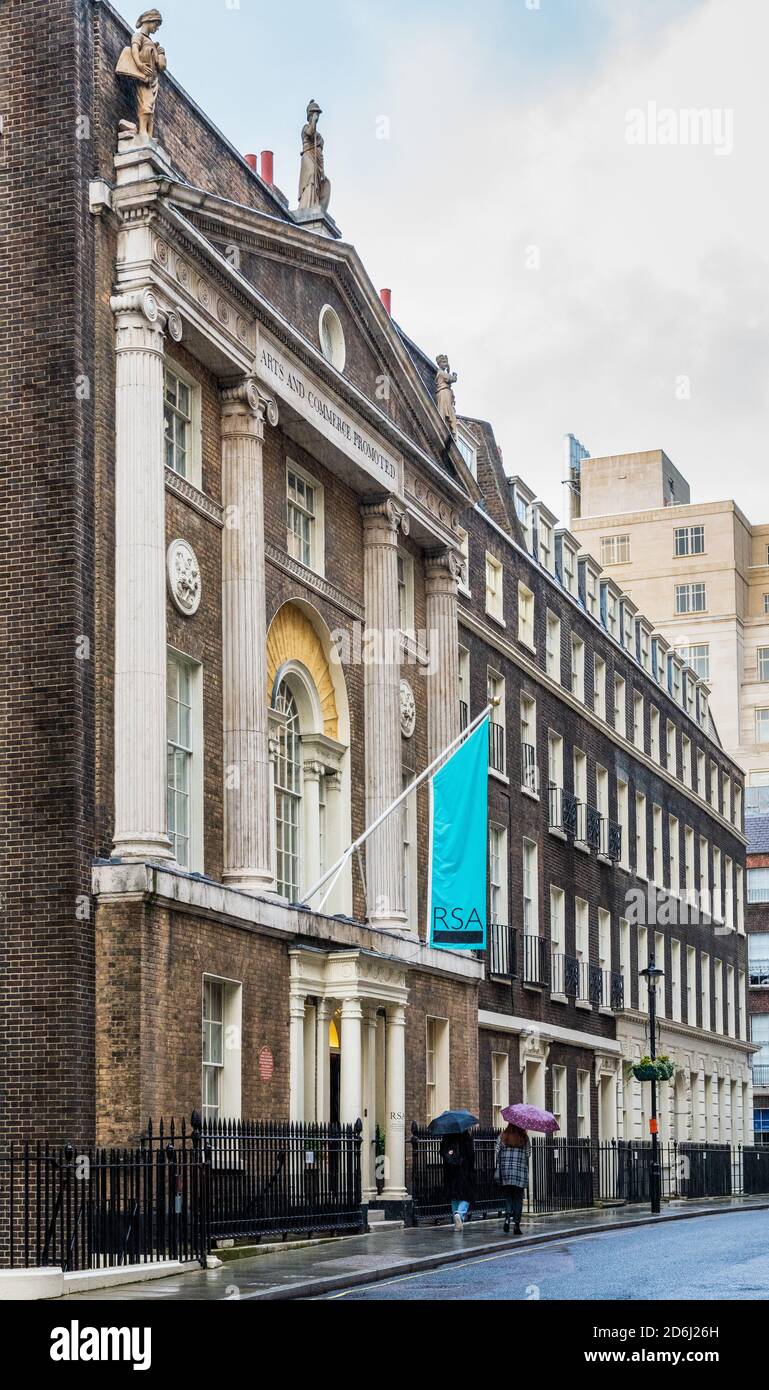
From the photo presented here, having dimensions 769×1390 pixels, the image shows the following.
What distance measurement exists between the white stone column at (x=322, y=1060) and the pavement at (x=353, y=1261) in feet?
A: 7.17

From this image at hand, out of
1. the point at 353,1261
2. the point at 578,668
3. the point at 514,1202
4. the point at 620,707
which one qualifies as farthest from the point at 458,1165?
the point at 620,707

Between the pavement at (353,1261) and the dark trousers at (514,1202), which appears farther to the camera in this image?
the dark trousers at (514,1202)

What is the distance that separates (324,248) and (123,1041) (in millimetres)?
14121

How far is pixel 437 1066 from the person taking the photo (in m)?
36.2

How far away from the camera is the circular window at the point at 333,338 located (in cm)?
3338

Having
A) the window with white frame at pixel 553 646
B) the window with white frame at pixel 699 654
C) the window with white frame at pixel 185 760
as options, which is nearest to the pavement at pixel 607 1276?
the window with white frame at pixel 185 760

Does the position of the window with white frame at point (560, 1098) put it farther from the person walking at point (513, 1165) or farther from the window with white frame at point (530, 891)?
the person walking at point (513, 1165)

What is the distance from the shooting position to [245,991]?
2748 centimetres

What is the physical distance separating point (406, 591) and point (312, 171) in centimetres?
795

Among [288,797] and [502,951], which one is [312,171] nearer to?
[288,797]

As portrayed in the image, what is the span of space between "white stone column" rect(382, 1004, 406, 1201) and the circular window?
35.3 feet

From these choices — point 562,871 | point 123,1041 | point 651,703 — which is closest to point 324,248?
point 123,1041

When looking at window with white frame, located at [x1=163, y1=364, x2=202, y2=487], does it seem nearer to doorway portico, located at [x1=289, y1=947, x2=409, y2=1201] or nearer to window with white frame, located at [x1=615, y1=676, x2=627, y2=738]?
doorway portico, located at [x1=289, y1=947, x2=409, y2=1201]
